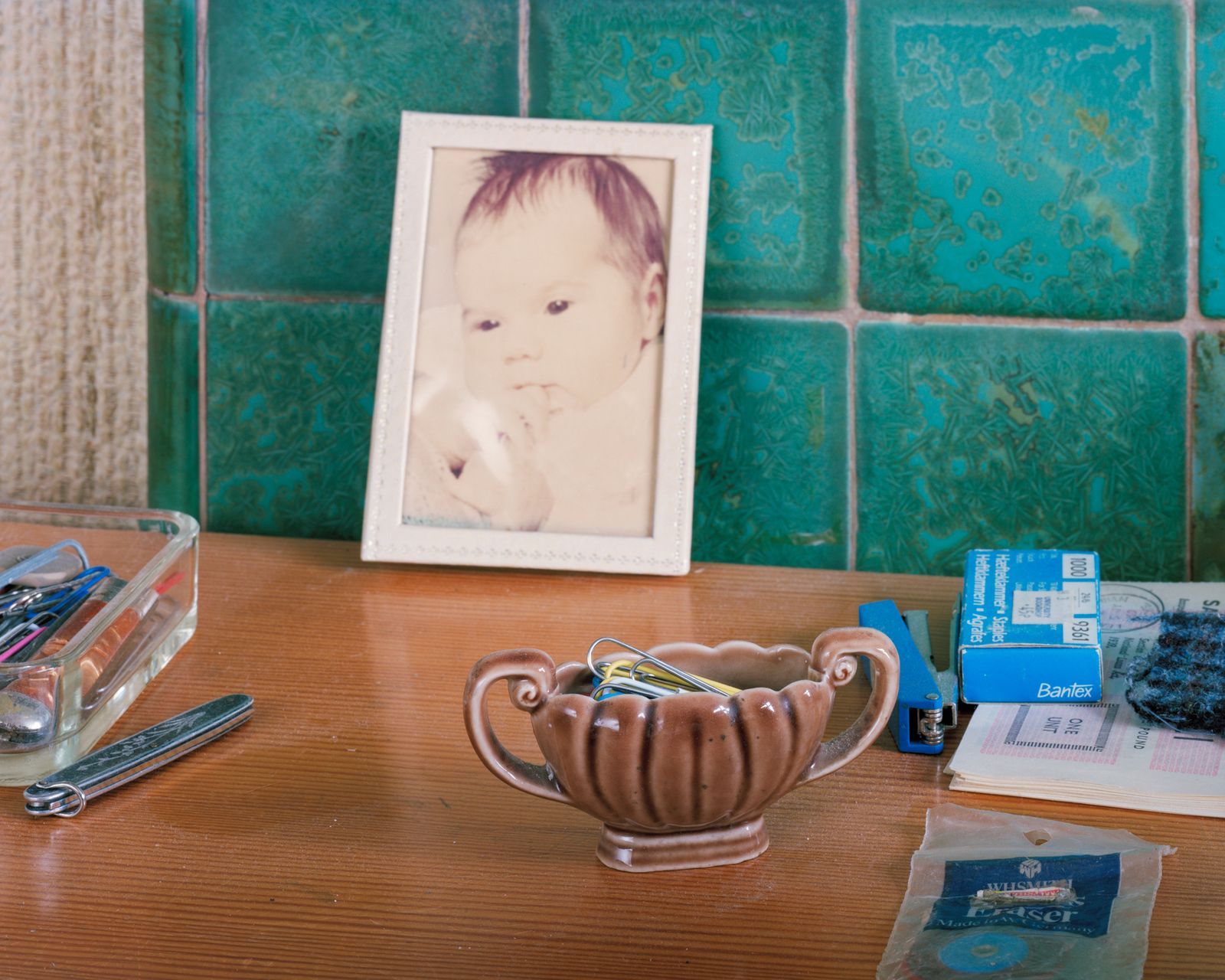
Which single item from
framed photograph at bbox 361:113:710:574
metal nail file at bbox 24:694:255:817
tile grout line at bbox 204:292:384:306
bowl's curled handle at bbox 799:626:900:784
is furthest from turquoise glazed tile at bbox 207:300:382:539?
bowl's curled handle at bbox 799:626:900:784

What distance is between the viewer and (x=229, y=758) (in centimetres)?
78

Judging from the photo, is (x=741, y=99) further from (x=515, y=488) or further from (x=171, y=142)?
(x=171, y=142)

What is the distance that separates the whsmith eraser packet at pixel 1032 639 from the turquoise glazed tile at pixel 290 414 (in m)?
0.69

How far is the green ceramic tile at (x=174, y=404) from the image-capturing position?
4.21 ft

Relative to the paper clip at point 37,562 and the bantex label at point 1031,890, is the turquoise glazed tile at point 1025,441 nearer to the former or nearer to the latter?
the bantex label at point 1031,890

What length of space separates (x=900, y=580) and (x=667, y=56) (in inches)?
22.5

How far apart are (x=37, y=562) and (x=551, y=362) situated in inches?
19.1

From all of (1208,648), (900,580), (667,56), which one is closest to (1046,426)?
(900,580)

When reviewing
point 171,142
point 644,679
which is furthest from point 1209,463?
point 171,142

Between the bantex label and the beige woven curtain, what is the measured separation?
1.03 metres

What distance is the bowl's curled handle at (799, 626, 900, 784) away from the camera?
2.03ft

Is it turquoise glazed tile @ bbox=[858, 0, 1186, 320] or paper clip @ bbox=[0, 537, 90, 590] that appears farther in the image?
turquoise glazed tile @ bbox=[858, 0, 1186, 320]

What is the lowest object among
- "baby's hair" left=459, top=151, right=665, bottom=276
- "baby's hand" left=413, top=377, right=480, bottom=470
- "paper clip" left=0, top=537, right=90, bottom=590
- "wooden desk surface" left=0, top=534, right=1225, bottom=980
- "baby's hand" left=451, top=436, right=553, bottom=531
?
"wooden desk surface" left=0, top=534, right=1225, bottom=980

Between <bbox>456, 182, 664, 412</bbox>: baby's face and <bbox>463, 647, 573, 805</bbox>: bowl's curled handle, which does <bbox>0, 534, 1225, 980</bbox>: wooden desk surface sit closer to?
<bbox>463, 647, 573, 805</bbox>: bowl's curled handle
